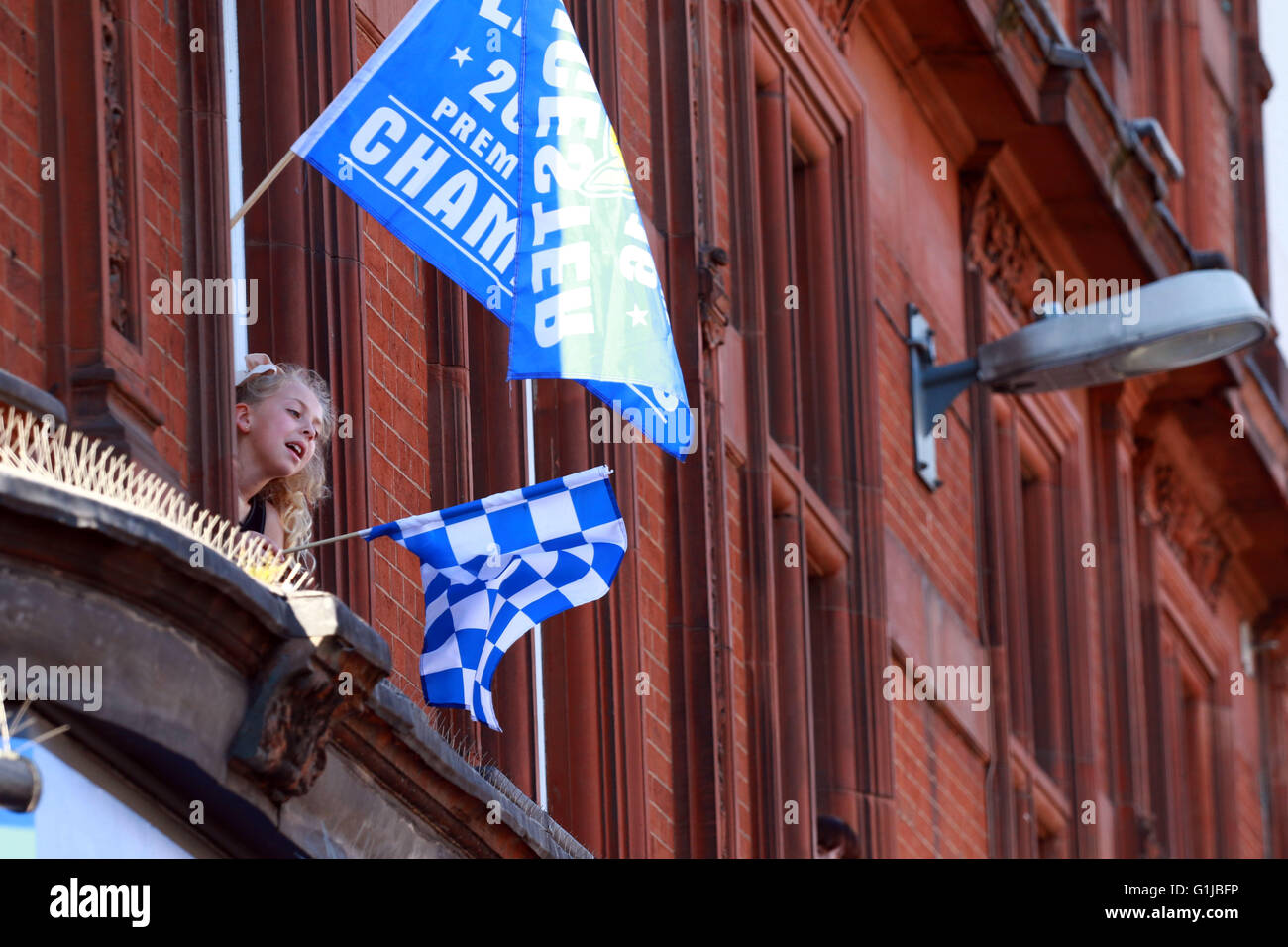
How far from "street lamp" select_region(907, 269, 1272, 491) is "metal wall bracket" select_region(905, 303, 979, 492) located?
0.36m

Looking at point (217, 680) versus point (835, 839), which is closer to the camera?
point (217, 680)

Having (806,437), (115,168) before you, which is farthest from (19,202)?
(806,437)

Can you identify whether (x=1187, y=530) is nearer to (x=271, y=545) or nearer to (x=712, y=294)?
(x=712, y=294)

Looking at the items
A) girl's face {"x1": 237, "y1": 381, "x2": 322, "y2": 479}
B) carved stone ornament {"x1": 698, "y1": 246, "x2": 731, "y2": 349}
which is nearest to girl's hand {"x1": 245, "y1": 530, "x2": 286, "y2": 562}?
girl's face {"x1": 237, "y1": 381, "x2": 322, "y2": 479}

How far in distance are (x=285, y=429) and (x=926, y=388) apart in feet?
38.4

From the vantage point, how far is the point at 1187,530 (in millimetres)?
32344

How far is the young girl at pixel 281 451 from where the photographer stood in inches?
442

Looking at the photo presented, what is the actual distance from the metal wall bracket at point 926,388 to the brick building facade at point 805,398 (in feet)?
0.38

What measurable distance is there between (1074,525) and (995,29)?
4560mm

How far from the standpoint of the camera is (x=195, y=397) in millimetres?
11773

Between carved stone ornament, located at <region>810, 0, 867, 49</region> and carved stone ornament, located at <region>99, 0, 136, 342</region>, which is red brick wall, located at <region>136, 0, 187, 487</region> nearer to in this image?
carved stone ornament, located at <region>99, 0, 136, 342</region>

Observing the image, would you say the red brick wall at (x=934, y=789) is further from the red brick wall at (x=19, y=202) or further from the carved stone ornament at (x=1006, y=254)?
the red brick wall at (x=19, y=202)

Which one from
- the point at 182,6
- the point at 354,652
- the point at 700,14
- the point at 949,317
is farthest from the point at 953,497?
the point at 354,652

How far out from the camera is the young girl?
1122 cm
